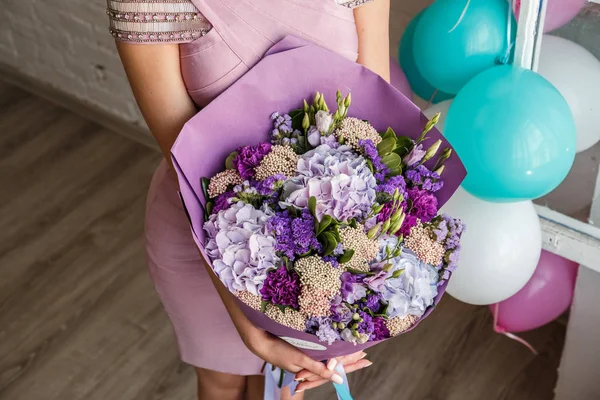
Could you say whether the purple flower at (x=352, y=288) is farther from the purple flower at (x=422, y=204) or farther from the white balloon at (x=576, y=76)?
the white balloon at (x=576, y=76)

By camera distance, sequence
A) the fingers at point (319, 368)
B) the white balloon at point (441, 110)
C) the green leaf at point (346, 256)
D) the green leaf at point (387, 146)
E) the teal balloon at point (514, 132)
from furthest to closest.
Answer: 1. the white balloon at point (441, 110)
2. the teal balloon at point (514, 132)
3. the fingers at point (319, 368)
4. the green leaf at point (387, 146)
5. the green leaf at point (346, 256)

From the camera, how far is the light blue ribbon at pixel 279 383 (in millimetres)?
1105

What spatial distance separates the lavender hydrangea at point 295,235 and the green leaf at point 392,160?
139 mm

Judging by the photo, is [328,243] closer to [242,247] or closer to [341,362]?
[242,247]

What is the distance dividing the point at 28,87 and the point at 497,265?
7.67ft

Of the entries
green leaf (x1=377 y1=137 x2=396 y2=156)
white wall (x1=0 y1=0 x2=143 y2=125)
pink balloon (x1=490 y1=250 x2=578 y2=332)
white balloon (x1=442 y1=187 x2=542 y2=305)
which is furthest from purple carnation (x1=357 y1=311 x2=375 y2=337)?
white wall (x1=0 y1=0 x2=143 y2=125)

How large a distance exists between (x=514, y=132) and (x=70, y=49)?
6.57ft

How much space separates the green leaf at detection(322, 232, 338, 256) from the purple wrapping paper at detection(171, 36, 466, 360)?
157 mm

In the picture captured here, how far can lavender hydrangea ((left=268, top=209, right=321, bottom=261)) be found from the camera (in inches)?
31.6

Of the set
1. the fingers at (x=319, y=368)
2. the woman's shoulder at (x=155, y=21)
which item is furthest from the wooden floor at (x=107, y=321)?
the woman's shoulder at (x=155, y=21)

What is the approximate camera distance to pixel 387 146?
2.93ft

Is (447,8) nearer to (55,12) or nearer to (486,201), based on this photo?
(486,201)

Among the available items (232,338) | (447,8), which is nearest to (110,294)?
(232,338)

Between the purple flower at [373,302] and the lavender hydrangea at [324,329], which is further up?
the purple flower at [373,302]
